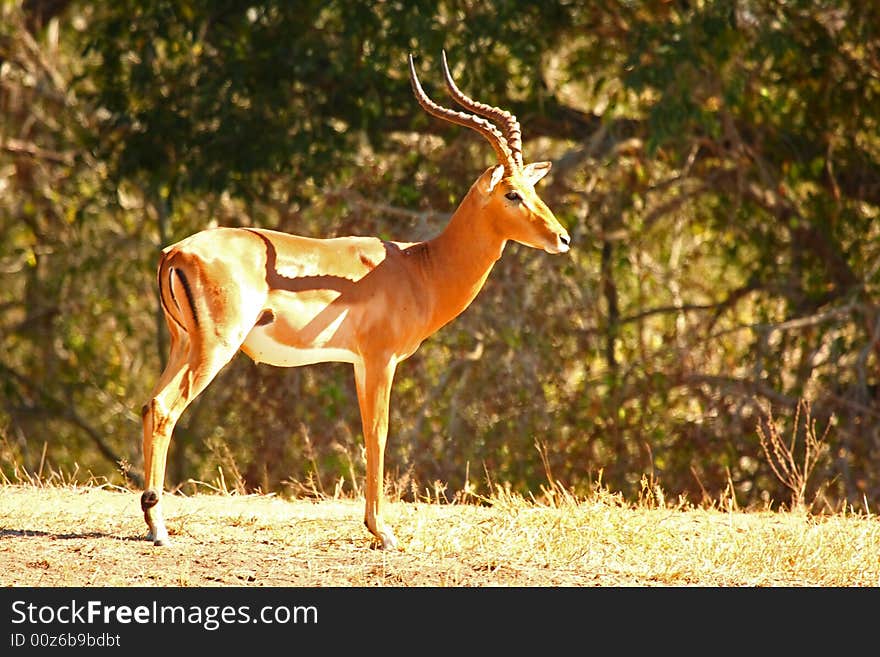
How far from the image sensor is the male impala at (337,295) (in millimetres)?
6465

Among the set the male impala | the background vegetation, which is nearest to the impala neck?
the male impala

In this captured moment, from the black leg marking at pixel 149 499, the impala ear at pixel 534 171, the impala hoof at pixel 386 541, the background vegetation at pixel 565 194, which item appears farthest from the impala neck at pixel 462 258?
the background vegetation at pixel 565 194

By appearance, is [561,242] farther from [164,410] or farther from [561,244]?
[164,410]

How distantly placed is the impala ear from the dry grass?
5.40 ft

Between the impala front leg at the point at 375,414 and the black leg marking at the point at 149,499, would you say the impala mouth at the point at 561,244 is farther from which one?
the black leg marking at the point at 149,499

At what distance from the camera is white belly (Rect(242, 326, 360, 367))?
6738 mm

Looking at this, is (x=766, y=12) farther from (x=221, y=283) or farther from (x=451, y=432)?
(x=221, y=283)

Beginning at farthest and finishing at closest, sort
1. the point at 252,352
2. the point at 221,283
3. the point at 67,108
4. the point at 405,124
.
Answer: the point at 67,108, the point at 405,124, the point at 252,352, the point at 221,283

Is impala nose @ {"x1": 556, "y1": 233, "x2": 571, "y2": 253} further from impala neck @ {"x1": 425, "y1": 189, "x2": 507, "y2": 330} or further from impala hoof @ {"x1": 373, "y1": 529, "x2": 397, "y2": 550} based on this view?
impala hoof @ {"x1": 373, "y1": 529, "x2": 397, "y2": 550}

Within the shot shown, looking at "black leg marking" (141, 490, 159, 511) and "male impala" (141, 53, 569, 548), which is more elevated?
"male impala" (141, 53, 569, 548)

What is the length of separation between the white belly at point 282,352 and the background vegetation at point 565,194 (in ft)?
14.3

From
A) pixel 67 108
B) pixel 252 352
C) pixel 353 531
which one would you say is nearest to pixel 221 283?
pixel 252 352

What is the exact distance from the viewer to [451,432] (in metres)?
12.0

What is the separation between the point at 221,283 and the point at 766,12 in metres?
6.19
